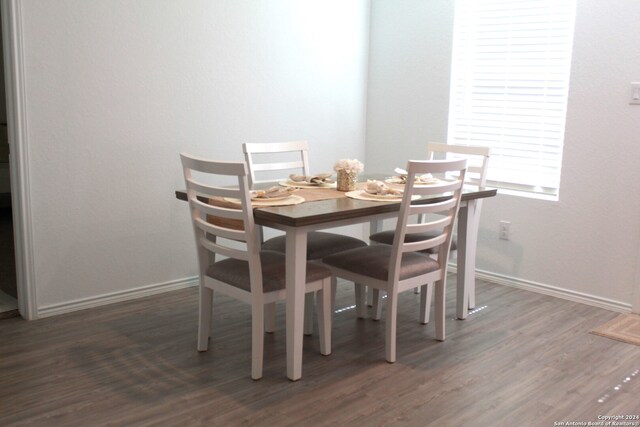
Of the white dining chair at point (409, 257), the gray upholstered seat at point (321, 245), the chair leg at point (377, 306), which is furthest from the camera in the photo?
the chair leg at point (377, 306)

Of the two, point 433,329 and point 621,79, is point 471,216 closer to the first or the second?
point 433,329

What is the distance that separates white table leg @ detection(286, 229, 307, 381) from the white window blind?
2028mm

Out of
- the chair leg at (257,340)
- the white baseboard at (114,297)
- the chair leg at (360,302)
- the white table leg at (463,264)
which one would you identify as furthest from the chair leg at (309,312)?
the white baseboard at (114,297)

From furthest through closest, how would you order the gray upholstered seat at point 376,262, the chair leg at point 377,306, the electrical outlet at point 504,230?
the electrical outlet at point 504,230 → the chair leg at point 377,306 → the gray upholstered seat at point 376,262

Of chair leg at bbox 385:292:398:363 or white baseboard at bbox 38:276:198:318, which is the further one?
white baseboard at bbox 38:276:198:318

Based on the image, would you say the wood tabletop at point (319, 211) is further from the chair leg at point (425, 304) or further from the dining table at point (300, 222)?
the chair leg at point (425, 304)

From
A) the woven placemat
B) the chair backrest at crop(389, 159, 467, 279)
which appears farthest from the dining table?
the woven placemat

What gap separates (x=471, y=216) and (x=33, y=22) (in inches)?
92.2

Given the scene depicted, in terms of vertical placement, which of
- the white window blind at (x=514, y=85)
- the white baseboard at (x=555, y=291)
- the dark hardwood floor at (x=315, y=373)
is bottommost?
the dark hardwood floor at (x=315, y=373)

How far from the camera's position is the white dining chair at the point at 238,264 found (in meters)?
2.68

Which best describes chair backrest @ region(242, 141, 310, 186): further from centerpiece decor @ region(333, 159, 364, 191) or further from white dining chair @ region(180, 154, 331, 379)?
white dining chair @ region(180, 154, 331, 379)

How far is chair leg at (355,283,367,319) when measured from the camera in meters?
3.57

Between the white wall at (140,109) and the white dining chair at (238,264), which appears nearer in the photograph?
the white dining chair at (238,264)

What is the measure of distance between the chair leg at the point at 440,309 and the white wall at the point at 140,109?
1.59 meters
